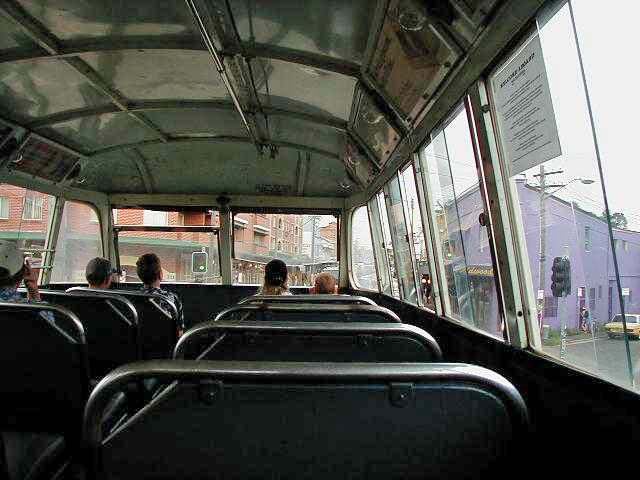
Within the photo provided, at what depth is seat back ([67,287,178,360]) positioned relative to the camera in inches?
148

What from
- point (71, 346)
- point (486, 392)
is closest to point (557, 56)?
point (486, 392)

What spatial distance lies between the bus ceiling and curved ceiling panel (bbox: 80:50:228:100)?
0.06 feet

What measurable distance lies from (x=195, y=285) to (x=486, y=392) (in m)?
6.82

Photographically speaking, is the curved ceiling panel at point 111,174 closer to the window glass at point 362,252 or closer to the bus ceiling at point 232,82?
the bus ceiling at point 232,82

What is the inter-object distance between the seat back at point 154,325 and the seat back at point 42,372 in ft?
4.32

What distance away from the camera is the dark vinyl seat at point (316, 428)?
1.09 meters

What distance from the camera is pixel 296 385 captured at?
110 centimetres

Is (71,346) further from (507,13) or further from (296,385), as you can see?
(507,13)

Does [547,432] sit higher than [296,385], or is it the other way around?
[296,385]

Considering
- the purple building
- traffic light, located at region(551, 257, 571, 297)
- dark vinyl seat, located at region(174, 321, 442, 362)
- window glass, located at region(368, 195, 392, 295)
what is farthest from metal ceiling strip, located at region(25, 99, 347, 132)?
dark vinyl seat, located at region(174, 321, 442, 362)

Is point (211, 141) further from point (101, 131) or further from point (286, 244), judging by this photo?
point (286, 244)

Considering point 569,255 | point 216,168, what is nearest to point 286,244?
point 216,168

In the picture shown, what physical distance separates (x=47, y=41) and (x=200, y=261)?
14.6ft

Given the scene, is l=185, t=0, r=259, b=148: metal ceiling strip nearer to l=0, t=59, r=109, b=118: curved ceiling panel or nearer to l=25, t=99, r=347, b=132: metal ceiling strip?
l=25, t=99, r=347, b=132: metal ceiling strip
